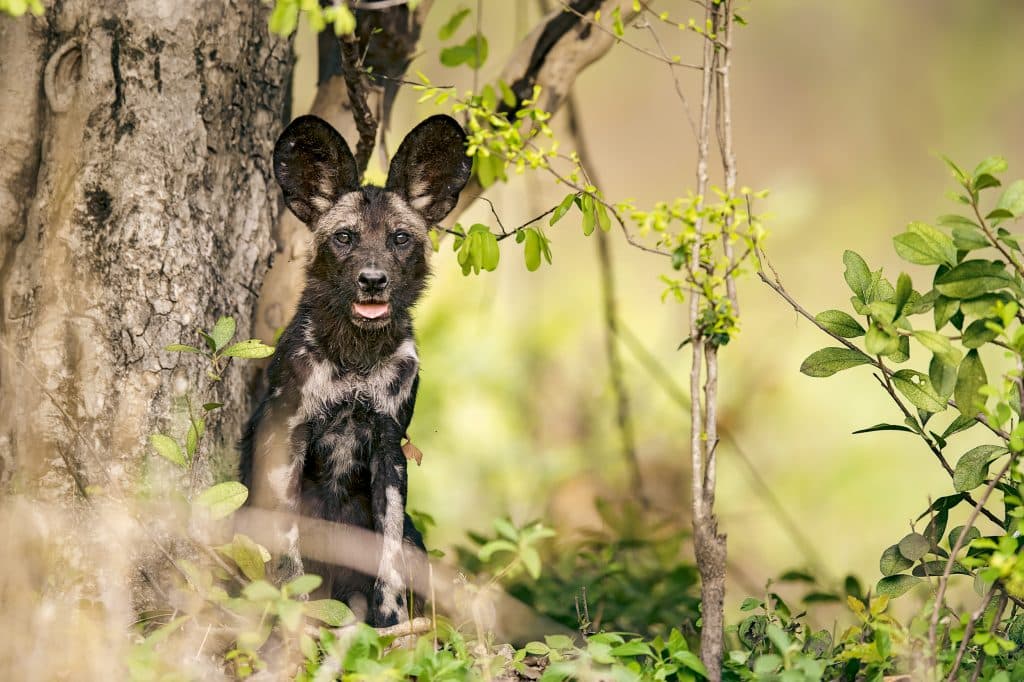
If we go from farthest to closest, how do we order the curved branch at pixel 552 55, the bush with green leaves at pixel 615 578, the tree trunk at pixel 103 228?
the bush with green leaves at pixel 615 578, the curved branch at pixel 552 55, the tree trunk at pixel 103 228

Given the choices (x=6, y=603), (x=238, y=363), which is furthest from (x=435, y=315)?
(x=6, y=603)

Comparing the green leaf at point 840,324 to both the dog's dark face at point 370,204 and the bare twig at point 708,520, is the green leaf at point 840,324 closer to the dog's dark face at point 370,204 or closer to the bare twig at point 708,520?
the bare twig at point 708,520

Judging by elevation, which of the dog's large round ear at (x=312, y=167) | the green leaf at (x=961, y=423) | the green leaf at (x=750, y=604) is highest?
the dog's large round ear at (x=312, y=167)

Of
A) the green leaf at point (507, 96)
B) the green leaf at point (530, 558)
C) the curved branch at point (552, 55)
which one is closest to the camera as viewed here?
the green leaf at point (530, 558)

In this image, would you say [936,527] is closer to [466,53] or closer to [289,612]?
[289,612]

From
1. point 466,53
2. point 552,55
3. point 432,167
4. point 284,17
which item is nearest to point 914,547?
point 432,167

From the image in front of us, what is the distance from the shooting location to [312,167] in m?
5.40

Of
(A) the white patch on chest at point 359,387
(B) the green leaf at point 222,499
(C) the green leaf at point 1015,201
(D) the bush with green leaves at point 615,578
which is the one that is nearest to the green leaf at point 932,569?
(C) the green leaf at point 1015,201

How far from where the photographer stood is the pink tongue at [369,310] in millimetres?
5109

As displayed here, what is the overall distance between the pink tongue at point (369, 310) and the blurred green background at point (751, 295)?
2782mm

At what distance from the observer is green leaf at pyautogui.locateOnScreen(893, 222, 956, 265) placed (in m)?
4.00

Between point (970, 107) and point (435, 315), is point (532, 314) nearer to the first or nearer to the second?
→ point (435, 315)

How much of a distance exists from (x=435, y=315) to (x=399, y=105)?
1.99 metres

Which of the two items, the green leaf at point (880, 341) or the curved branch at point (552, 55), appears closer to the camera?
the green leaf at point (880, 341)
